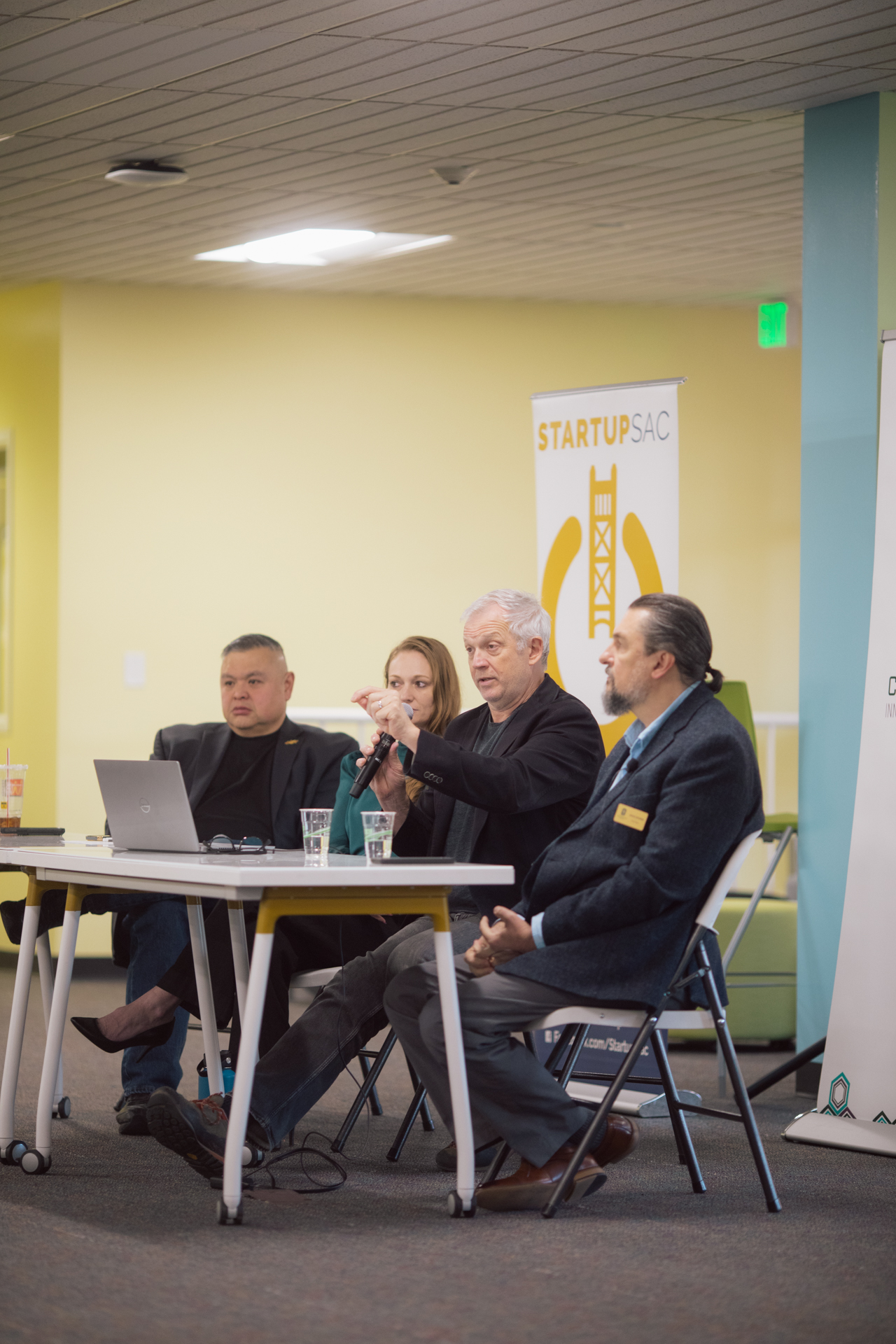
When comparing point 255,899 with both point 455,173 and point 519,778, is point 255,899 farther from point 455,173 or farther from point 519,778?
point 455,173

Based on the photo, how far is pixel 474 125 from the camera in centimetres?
542

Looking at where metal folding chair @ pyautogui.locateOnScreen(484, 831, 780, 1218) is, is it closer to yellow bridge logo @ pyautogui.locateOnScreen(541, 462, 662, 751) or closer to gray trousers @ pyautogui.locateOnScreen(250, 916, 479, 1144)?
gray trousers @ pyautogui.locateOnScreen(250, 916, 479, 1144)

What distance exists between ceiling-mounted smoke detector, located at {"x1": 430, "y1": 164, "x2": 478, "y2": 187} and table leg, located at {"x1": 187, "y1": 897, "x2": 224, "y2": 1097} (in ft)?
9.96

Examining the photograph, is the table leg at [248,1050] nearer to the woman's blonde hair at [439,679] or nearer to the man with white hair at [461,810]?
the man with white hair at [461,810]

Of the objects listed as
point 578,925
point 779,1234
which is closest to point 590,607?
point 578,925

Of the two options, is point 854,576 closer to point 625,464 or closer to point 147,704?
point 625,464

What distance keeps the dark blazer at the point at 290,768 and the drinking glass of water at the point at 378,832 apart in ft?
4.19

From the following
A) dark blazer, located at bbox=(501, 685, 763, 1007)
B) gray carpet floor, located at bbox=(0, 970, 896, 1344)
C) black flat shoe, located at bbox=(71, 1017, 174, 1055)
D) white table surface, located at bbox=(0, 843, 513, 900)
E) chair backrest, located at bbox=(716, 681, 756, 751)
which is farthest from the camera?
chair backrest, located at bbox=(716, 681, 756, 751)

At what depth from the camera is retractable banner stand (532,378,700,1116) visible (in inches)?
212

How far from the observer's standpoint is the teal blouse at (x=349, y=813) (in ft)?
14.8

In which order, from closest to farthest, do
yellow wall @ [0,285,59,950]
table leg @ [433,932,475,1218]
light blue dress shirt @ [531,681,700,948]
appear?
table leg @ [433,932,475,1218] < light blue dress shirt @ [531,681,700,948] < yellow wall @ [0,285,59,950]

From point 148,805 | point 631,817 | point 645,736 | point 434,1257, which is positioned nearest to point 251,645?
point 148,805


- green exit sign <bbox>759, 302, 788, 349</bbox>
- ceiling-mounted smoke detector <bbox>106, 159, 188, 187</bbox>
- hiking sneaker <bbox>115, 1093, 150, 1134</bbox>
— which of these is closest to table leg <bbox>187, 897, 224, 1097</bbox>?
hiking sneaker <bbox>115, 1093, 150, 1134</bbox>

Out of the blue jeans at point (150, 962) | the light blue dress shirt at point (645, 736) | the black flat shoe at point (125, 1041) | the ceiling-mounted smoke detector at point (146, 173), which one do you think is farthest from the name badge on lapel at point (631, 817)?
the ceiling-mounted smoke detector at point (146, 173)
